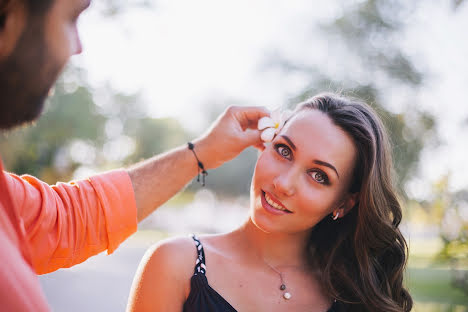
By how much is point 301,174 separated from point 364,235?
0.67 m

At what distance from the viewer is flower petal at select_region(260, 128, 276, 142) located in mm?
2625

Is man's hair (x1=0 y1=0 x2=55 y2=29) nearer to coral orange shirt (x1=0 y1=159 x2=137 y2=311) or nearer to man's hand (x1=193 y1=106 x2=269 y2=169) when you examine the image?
coral orange shirt (x1=0 y1=159 x2=137 y2=311)

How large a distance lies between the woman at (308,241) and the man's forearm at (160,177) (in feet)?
0.83

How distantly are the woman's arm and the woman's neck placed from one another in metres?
0.38

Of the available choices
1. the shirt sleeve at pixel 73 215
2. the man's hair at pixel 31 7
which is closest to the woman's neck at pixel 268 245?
the shirt sleeve at pixel 73 215

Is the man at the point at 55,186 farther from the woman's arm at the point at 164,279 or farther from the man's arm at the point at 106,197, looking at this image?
the woman's arm at the point at 164,279

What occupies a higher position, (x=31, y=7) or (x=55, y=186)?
(x=31, y=7)

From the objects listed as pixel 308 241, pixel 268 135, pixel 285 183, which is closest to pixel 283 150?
pixel 268 135

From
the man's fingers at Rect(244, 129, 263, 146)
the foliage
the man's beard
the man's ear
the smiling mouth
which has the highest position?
the man's ear

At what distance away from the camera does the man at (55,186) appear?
1.31 m

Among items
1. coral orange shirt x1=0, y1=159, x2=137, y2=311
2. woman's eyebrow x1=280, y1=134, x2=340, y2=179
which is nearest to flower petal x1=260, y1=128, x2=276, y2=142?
woman's eyebrow x1=280, y1=134, x2=340, y2=179

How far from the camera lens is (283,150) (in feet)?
8.29

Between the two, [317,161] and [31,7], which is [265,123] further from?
[31,7]

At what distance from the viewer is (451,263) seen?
7.92 m
